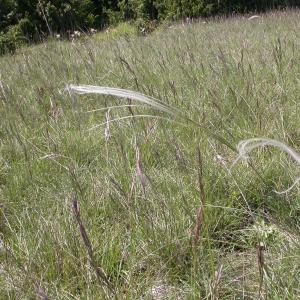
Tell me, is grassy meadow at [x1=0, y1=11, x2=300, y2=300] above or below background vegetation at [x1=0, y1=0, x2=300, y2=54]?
above

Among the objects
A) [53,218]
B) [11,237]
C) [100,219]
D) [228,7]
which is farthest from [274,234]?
[228,7]

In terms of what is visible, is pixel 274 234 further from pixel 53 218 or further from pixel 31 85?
pixel 31 85

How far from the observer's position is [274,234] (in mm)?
1362

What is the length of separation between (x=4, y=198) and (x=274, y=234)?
1013mm

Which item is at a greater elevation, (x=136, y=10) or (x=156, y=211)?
(x=156, y=211)

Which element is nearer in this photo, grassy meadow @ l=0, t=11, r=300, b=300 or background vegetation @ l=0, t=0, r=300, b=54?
grassy meadow @ l=0, t=11, r=300, b=300

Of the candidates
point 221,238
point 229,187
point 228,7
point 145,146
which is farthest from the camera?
point 228,7

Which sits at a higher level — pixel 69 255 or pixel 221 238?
pixel 69 255

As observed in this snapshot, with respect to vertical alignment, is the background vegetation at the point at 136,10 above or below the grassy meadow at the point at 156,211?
below

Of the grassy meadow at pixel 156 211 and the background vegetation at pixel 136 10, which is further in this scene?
the background vegetation at pixel 136 10

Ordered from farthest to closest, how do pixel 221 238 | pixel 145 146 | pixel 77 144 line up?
pixel 77 144 → pixel 145 146 → pixel 221 238

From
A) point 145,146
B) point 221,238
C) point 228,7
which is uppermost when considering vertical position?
point 145,146

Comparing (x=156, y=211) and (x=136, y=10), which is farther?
(x=136, y=10)

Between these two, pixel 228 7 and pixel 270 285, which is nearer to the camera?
pixel 270 285
